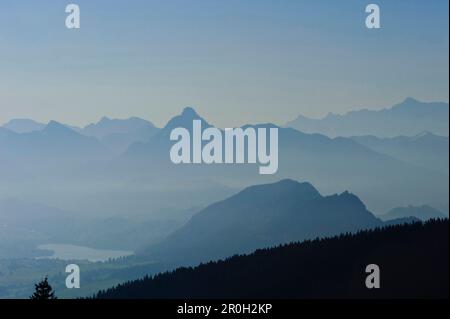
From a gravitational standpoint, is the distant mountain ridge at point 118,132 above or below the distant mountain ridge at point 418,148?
above

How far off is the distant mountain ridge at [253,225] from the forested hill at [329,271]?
39.1 feet

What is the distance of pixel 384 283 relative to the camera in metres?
24.9

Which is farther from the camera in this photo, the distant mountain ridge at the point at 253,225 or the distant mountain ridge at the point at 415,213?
the distant mountain ridge at the point at 253,225

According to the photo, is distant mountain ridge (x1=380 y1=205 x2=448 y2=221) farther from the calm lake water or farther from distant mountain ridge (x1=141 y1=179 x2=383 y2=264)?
the calm lake water

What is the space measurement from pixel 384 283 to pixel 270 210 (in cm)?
7388

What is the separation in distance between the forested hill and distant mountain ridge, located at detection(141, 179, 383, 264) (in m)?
11.9

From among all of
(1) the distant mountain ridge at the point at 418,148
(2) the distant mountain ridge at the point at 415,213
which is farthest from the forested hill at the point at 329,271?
(1) the distant mountain ridge at the point at 418,148

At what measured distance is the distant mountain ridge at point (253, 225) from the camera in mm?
63844

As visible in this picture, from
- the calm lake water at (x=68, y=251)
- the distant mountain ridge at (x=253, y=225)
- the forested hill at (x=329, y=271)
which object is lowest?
the forested hill at (x=329, y=271)

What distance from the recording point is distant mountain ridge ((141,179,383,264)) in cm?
6384

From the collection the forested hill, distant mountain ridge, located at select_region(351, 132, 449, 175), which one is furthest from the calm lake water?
distant mountain ridge, located at select_region(351, 132, 449, 175)

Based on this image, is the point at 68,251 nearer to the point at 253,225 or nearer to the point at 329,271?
the point at 253,225

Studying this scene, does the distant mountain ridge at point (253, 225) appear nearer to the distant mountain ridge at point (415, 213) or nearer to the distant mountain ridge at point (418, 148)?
the distant mountain ridge at point (415, 213)
